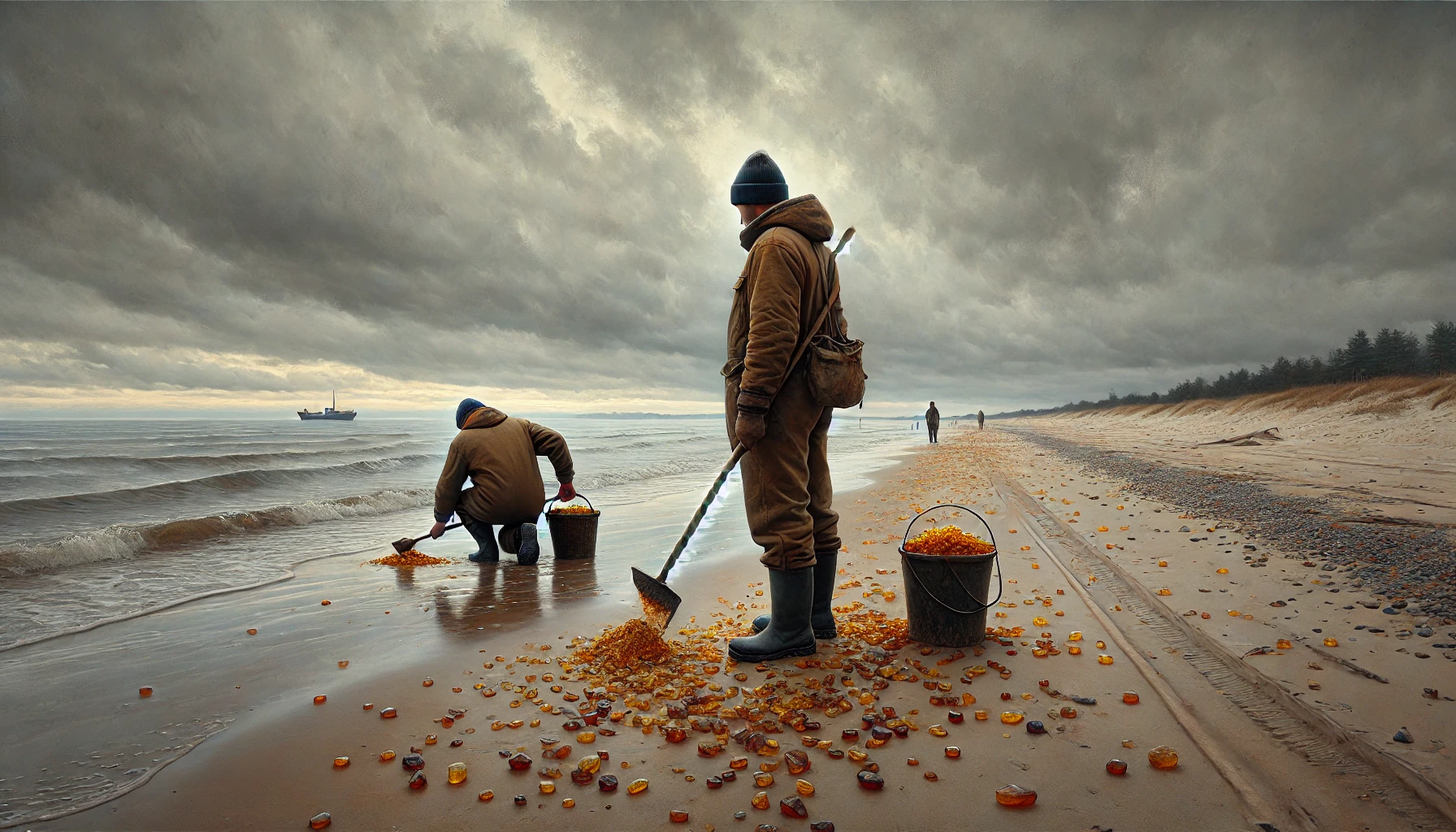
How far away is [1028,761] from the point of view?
254 cm

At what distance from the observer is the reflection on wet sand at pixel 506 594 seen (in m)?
4.99

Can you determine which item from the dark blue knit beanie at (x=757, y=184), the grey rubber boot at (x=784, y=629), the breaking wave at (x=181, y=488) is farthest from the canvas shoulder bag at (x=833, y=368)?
the breaking wave at (x=181, y=488)

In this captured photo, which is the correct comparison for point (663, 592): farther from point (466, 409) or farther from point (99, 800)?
point (466, 409)

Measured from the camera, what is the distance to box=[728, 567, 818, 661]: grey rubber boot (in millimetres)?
3639

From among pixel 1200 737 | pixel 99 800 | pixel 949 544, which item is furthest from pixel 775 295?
pixel 99 800

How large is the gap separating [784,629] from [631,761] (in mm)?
1297

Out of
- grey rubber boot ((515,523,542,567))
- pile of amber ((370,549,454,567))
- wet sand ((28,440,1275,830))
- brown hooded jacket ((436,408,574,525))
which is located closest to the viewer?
wet sand ((28,440,1275,830))

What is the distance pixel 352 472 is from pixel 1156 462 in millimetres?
23582

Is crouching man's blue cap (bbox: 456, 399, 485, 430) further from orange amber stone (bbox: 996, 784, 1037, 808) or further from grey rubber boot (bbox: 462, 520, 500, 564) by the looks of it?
orange amber stone (bbox: 996, 784, 1037, 808)

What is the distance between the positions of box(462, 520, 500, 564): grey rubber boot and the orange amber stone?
6.12 metres

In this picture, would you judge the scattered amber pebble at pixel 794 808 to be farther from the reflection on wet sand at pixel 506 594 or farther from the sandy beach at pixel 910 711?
the reflection on wet sand at pixel 506 594

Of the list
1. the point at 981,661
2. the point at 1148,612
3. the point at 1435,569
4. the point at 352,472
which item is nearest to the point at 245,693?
the point at 981,661

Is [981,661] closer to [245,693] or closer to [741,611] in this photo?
[741,611]

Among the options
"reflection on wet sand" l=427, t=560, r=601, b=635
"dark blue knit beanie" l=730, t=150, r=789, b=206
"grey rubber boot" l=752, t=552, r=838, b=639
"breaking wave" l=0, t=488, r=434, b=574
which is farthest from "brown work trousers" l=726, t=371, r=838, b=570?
"breaking wave" l=0, t=488, r=434, b=574
